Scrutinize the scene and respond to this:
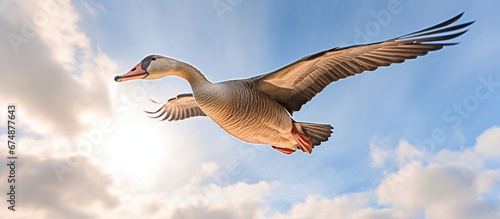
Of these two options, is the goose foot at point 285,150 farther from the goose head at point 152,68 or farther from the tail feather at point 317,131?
the goose head at point 152,68

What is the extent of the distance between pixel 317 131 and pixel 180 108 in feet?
4.71

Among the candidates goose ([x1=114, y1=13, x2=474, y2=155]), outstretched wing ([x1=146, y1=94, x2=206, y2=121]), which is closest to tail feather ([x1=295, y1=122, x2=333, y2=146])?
goose ([x1=114, y1=13, x2=474, y2=155])

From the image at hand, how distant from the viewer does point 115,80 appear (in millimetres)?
2447

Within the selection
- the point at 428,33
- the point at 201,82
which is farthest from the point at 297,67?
the point at 428,33

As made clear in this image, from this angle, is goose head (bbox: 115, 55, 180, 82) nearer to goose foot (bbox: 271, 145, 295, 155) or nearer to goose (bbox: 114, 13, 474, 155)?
goose (bbox: 114, 13, 474, 155)

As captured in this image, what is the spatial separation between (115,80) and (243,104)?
28.7 inches

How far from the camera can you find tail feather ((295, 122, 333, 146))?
10.8ft

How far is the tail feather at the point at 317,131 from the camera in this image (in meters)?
3.29

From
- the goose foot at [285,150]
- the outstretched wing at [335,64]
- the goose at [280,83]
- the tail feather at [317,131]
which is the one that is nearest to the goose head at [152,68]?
the goose at [280,83]

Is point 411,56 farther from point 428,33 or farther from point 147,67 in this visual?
point 147,67

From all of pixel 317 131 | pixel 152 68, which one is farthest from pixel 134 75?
pixel 317 131

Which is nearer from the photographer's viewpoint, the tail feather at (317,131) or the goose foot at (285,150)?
the goose foot at (285,150)

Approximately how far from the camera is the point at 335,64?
9.16ft

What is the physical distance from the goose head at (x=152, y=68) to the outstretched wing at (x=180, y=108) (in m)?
1.38
